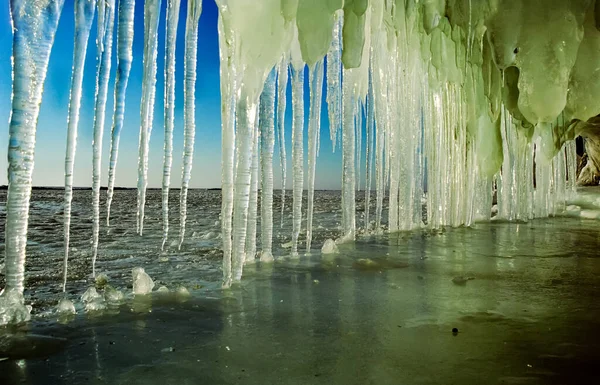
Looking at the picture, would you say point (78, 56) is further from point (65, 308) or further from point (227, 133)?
point (65, 308)

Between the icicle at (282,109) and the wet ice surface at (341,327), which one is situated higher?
the icicle at (282,109)

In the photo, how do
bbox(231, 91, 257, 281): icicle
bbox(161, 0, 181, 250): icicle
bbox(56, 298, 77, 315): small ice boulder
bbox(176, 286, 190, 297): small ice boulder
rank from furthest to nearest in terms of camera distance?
bbox(161, 0, 181, 250): icicle < bbox(231, 91, 257, 281): icicle < bbox(176, 286, 190, 297): small ice boulder < bbox(56, 298, 77, 315): small ice boulder

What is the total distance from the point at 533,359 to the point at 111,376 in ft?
5.39

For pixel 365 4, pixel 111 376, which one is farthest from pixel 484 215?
pixel 111 376

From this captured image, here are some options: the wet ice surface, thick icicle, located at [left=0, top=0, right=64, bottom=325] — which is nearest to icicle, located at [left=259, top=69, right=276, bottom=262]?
the wet ice surface

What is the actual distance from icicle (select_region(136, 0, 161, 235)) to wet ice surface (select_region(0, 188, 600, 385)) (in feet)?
2.74

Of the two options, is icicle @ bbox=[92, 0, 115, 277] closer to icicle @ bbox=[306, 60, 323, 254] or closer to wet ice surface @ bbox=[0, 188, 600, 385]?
wet ice surface @ bbox=[0, 188, 600, 385]

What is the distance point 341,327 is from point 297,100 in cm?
268

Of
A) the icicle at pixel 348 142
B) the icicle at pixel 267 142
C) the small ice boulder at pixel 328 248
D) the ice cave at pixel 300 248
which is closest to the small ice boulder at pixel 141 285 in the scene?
the ice cave at pixel 300 248

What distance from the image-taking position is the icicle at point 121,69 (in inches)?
117

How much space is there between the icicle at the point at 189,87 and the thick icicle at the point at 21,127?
1.14 meters

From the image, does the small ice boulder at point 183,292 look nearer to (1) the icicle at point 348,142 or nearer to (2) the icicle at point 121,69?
(2) the icicle at point 121,69

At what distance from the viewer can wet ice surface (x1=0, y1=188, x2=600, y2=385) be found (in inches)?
63.5

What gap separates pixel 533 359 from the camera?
168 cm
